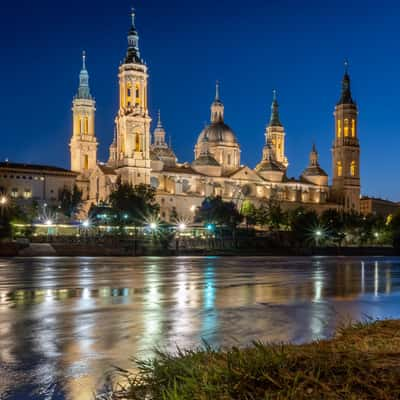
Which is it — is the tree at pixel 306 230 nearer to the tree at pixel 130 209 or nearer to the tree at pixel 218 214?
the tree at pixel 218 214

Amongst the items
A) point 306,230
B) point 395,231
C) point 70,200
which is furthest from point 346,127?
point 70,200

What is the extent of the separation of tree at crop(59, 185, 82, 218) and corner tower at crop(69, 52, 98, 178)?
773 centimetres

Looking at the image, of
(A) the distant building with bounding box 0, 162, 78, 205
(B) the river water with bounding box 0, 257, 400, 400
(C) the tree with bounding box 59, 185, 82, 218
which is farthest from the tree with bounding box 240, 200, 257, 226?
(B) the river water with bounding box 0, 257, 400, 400

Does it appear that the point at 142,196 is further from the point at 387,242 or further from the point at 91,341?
the point at 91,341

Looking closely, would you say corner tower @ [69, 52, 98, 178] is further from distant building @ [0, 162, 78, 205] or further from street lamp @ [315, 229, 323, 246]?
street lamp @ [315, 229, 323, 246]

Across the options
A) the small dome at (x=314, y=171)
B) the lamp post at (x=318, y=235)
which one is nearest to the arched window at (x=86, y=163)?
the lamp post at (x=318, y=235)

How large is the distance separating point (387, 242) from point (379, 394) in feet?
354

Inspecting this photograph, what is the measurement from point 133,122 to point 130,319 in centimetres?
10166

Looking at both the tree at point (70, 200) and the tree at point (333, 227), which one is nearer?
the tree at point (333, 227)

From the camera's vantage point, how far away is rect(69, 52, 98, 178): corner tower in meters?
128

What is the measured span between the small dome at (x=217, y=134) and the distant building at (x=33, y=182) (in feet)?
104

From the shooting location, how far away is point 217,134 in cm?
14062

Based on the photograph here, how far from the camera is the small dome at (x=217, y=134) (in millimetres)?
140250

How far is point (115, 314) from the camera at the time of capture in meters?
14.9
